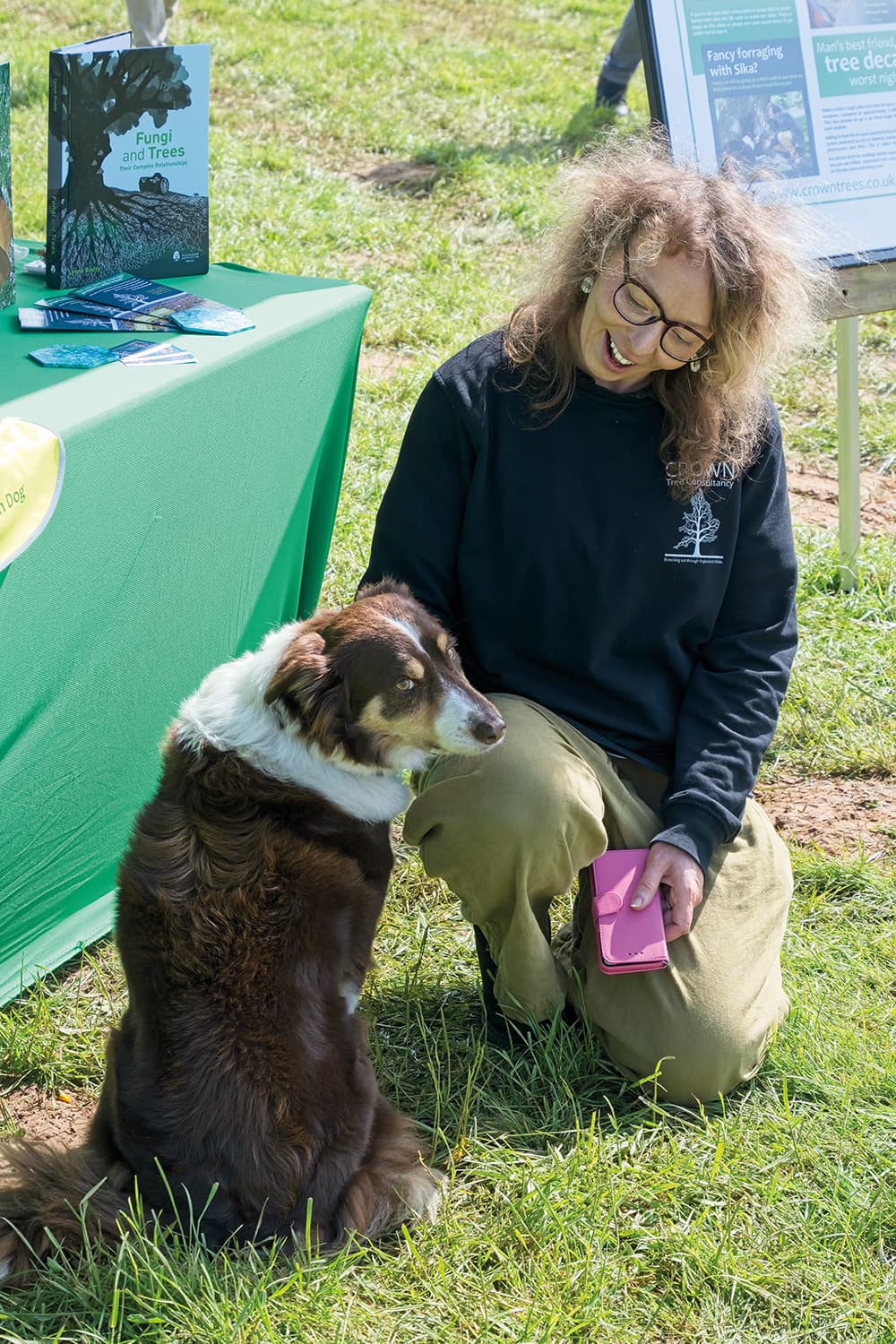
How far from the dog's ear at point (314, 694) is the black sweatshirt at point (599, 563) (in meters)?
0.49

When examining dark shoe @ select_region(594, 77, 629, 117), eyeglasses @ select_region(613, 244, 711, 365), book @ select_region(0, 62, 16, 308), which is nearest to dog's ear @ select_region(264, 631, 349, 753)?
eyeglasses @ select_region(613, 244, 711, 365)

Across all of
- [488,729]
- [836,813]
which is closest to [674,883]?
[488,729]

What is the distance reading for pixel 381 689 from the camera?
2441 millimetres

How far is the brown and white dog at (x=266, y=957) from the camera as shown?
83.7 inches

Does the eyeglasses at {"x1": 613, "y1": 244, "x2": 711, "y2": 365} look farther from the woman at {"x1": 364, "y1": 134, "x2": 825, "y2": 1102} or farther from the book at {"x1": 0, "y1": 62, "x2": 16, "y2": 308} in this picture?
the book at {"x1": 0, "y1": 62, "x2": 16, "y2": 308}

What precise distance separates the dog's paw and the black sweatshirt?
0.85 metres

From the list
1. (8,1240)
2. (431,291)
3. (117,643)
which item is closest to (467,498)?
(117,643)

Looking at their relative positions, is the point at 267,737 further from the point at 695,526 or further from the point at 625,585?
the point at 695,526

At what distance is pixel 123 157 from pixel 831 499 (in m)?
3.32

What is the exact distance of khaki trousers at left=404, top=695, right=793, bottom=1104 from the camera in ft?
8.54

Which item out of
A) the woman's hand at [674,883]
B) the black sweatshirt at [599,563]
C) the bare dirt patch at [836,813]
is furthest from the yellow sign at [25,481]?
the bare dirt patch at [836,813]

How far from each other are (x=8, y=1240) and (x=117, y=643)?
4.02ft

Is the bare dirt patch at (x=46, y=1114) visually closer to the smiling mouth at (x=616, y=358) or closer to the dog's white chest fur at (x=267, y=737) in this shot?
the dog's white chest fur at (x=267, y=737)

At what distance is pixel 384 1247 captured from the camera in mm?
2336
